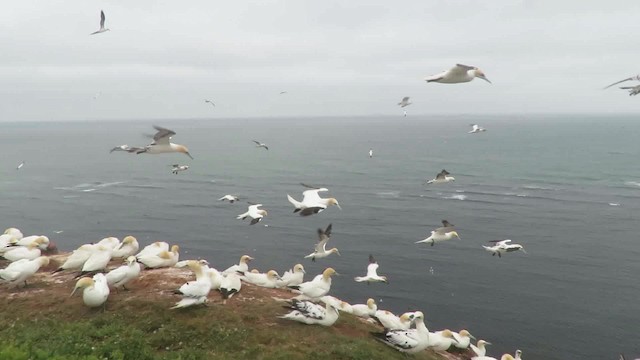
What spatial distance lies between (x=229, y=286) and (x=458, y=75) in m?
11.0

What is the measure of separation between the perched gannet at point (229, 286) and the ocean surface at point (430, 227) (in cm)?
2485

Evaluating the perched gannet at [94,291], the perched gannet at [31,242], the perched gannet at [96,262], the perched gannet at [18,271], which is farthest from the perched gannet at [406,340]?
the perched gannet at [31,242]

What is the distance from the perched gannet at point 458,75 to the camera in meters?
15.7

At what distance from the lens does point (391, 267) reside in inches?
2167

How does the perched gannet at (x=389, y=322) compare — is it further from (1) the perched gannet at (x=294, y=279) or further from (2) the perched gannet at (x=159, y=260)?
(2) the perched gannet at (x=159, y=260)

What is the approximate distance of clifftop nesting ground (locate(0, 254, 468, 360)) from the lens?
13.0m

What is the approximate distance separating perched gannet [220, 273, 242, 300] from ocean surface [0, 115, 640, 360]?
24853 mm

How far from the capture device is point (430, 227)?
71.3 meters

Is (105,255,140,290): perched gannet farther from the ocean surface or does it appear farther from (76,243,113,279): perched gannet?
the ocean surface

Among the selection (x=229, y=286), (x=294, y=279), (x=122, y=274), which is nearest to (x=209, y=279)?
(x=229, y=286)

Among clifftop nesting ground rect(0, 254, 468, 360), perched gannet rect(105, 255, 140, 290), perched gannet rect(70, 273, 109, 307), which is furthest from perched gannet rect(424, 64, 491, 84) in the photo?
perched gannet rect(70, 273, 109, 307)

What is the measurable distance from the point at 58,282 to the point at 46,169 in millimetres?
142575

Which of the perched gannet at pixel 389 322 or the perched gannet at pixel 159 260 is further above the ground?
the perched gannet at pixel 159 260

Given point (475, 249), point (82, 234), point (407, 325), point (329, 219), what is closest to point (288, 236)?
point (329, 219)
